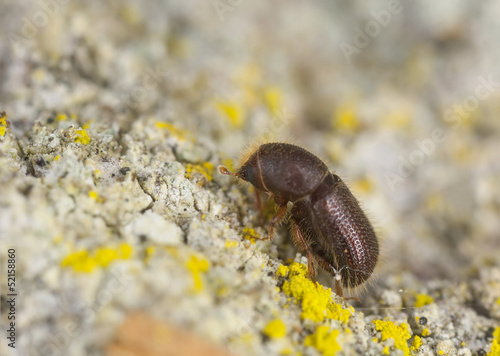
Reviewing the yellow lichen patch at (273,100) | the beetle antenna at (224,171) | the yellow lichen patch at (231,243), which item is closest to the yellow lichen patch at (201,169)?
the beetle antenna at (224,171)

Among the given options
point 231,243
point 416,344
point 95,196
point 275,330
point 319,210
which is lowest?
point 275,330

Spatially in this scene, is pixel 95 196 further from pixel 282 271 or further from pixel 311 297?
pixel 311 297

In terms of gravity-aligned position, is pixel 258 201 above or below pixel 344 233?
above

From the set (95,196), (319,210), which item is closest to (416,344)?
(319,210)

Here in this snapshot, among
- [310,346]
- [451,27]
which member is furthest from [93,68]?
[451,27]

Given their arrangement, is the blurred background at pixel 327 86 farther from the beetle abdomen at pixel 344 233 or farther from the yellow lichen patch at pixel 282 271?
the yellow lichen patch at pixel 282 271
